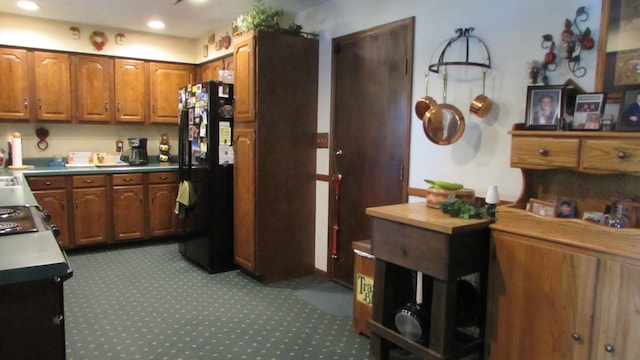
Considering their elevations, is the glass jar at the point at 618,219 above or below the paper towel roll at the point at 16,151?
below

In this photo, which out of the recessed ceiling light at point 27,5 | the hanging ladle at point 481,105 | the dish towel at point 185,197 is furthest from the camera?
the dish towel at point 185,197

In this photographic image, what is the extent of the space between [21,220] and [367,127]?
2250 millimetres

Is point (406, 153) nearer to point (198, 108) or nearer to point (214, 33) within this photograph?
point (198, 108)

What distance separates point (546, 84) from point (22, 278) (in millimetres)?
2336

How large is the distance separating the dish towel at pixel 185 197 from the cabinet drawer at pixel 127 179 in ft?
2.69

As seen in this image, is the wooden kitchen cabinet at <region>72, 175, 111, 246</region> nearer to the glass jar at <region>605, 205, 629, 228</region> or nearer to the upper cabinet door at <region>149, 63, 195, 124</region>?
the upper cabinet door at <region>149, 63, 195, 124</region>

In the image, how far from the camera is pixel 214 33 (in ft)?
16.7

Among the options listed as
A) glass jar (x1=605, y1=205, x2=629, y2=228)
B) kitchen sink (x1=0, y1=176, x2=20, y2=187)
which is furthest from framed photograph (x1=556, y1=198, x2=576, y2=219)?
kitchen sink (x1=0, y1=176, x2=20, y2=187)

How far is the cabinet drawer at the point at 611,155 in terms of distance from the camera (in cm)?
173

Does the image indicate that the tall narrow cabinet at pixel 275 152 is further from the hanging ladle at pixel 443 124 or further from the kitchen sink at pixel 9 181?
the kitchen sink at pixel 9 181

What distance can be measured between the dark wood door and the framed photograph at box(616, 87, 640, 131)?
1.36 metres

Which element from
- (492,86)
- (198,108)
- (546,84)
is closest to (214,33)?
(198,108)

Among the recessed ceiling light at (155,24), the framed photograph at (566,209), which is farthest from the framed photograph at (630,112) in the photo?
the recessed ceiling light at (155,24)

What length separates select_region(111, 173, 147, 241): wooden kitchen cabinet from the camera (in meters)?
4.69
